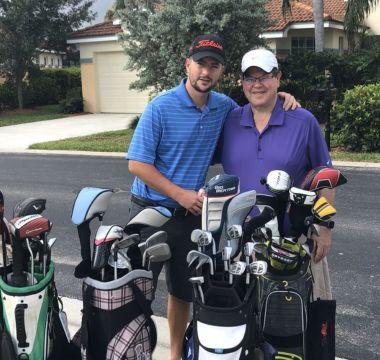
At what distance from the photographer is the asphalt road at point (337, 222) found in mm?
3740

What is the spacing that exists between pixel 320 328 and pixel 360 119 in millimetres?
9614

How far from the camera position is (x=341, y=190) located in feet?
26.8

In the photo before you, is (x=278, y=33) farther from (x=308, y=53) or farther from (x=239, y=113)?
(x=239, y=113)

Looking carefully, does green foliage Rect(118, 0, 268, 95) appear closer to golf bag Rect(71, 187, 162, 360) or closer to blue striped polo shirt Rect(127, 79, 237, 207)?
blue striped polo shirt Rect(127, 79, 237, 207)

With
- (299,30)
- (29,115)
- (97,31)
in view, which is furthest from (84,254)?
(29,115)

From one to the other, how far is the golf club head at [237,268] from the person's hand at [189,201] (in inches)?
28.2

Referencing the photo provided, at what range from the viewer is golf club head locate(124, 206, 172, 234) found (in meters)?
2.20

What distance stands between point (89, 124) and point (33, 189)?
10.6 m

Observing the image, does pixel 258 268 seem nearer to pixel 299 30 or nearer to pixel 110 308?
pixel 110 308

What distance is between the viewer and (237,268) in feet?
6.25

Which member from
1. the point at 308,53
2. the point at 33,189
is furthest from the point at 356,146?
the point at 33,189

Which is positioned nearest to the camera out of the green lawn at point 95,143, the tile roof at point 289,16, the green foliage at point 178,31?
the green lawn at point 95,143

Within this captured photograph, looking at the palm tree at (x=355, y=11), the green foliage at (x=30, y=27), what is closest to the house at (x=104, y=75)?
the green foliage at (x=30, y=27)

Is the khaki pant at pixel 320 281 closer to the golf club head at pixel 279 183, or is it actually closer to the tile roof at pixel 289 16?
the golf club head at pixel 279 183
